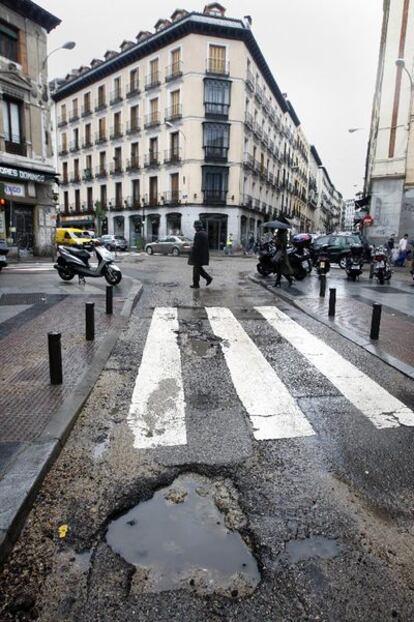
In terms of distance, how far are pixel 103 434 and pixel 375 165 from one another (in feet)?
82.4

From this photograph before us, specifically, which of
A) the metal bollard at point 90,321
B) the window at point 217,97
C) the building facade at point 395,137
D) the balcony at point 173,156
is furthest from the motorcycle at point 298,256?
the window at point 217,97

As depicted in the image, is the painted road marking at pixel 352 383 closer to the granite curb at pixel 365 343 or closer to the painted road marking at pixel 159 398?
the granite curb at pixel 365 343

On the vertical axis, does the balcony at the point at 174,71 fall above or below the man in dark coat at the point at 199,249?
above

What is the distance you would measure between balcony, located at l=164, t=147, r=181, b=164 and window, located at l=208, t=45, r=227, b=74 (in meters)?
6.81

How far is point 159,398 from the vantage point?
4.01 m

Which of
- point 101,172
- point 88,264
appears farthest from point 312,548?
point 101,172

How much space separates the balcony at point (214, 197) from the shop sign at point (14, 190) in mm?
16942

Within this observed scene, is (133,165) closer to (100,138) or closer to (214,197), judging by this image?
(100,138)

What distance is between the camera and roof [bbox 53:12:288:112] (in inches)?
1240

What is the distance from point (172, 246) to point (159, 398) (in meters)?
25.0

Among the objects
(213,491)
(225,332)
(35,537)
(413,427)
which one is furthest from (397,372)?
(35,537)

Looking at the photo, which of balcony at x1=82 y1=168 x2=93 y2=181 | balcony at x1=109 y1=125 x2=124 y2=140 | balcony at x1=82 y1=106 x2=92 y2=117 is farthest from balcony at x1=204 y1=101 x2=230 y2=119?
balcony at x1=82 y1=106 x2=92 y2=117

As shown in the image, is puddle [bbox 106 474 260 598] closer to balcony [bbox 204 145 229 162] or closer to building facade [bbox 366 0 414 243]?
building facade [bbox 366 0 414 243]

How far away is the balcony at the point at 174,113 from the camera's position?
111 ft
